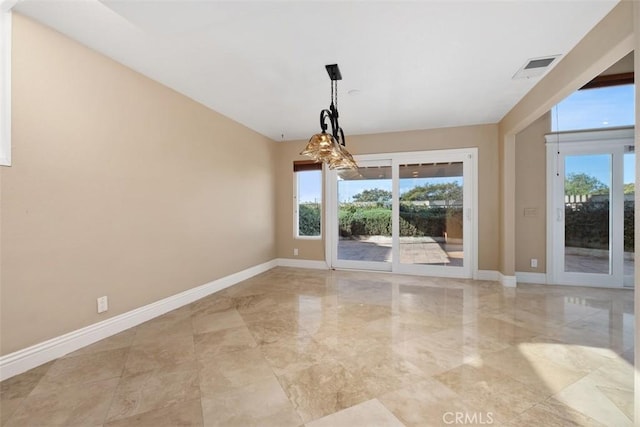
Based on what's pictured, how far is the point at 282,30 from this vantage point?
6.89 ft

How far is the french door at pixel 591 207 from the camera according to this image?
3859 millimetres

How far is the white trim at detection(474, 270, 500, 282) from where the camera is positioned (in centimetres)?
439

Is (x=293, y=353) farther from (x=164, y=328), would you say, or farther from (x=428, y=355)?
(x=164, y=328)

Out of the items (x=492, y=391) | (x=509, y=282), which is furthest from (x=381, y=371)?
(x=509, y=282)

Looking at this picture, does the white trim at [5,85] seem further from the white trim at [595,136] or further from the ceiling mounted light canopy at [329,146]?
the white trim at [595,136]

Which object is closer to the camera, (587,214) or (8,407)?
(8,407)

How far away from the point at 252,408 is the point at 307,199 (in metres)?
4.12

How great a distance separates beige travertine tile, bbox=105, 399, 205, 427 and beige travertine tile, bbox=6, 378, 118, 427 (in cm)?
16

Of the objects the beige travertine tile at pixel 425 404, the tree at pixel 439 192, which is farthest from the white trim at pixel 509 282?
the beige travertine tile at pixel 425 404

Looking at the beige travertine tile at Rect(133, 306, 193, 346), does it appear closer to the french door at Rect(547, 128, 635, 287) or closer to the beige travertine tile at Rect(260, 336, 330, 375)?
the beige travertine tile at Rect(260, 336, 330, 375)

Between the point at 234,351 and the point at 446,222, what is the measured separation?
3953 millimetres

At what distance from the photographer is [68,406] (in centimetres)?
159

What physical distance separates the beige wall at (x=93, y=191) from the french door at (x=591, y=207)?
17.1ft

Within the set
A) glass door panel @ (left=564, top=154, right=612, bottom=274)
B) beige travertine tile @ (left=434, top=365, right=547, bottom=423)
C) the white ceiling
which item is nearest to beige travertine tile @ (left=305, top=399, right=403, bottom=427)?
beige travertine tile @ (left=434, top=365, right=547, bottom=423)
